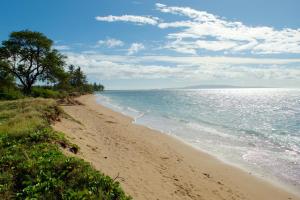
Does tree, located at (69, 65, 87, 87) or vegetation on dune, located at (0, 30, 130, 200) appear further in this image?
tree, located at (69, 65, 87, 87)

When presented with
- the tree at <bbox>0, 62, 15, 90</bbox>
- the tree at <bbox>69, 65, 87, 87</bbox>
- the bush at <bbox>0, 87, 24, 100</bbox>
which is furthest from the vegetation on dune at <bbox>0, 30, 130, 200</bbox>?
the tree at <bbox>69, 65, 87, 87</bbox>

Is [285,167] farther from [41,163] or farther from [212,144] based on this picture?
[41,163]

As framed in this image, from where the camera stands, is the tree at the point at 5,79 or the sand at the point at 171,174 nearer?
the sand at the point at 171,174

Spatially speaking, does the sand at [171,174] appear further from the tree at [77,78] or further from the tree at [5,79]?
the tree at [77,78]

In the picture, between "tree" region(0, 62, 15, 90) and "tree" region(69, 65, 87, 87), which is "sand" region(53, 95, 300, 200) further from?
"tree" region(69, 65, 87, 87)

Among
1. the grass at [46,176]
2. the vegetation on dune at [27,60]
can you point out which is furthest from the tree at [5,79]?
the grass at [46,176]

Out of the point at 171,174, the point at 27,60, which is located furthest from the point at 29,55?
the point at 171,174

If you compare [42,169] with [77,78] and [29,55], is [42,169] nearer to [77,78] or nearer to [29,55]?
[29,55]

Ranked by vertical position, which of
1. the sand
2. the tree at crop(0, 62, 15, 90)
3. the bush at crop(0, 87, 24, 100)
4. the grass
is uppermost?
the tree at crop(0, 62, 15, 90)

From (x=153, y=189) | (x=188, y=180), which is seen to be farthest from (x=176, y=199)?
(x=188, y=180)

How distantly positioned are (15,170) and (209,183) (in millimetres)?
6992

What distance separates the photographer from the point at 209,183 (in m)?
10.1

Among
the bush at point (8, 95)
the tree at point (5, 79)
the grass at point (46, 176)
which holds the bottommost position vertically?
the grass at point (46, 176)

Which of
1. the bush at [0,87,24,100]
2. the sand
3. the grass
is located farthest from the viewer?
the bush at [0,87,24,100]
